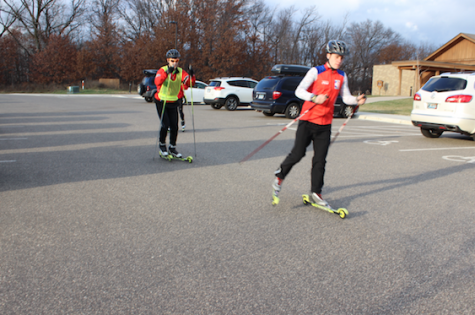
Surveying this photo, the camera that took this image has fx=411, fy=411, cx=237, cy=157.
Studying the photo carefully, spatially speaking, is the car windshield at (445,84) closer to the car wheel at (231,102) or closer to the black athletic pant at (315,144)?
the black athletic pant at (315,144)

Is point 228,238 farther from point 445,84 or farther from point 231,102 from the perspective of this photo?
point 231,102

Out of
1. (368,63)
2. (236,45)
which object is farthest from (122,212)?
(368,63)

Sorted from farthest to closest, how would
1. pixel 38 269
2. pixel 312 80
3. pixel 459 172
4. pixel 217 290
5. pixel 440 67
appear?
pixel 440 67, pixel 459 172, pixel 312 80, pixel 38 269, pixel 217 290

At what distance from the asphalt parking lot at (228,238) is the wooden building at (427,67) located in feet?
95.8

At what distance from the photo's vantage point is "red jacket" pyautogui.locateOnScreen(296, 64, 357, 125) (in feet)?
15.6

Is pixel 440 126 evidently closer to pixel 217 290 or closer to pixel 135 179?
pixel 135 179

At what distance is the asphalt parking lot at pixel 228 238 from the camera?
9.66ft

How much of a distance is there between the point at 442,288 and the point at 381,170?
454 centimetres

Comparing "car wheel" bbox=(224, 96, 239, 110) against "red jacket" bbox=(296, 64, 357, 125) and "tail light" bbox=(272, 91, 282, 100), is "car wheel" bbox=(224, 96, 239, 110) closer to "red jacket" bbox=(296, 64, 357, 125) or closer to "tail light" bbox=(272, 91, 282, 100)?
"tail light" bbox=(272, 91, 282, 100)

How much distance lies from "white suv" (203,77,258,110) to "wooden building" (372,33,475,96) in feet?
53.6

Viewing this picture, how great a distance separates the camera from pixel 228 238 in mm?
4070

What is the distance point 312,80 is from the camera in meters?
4.77

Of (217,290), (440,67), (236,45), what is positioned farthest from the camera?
(236,45)

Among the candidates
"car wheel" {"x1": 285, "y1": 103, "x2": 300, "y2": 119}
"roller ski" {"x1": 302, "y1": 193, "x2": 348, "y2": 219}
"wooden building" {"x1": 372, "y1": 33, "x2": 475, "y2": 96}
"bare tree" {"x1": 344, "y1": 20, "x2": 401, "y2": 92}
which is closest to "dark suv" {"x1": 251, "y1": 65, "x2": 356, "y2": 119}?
"car wheel" {"x1": 285, "y1": 103, "x2": 300, "y2": 119}
